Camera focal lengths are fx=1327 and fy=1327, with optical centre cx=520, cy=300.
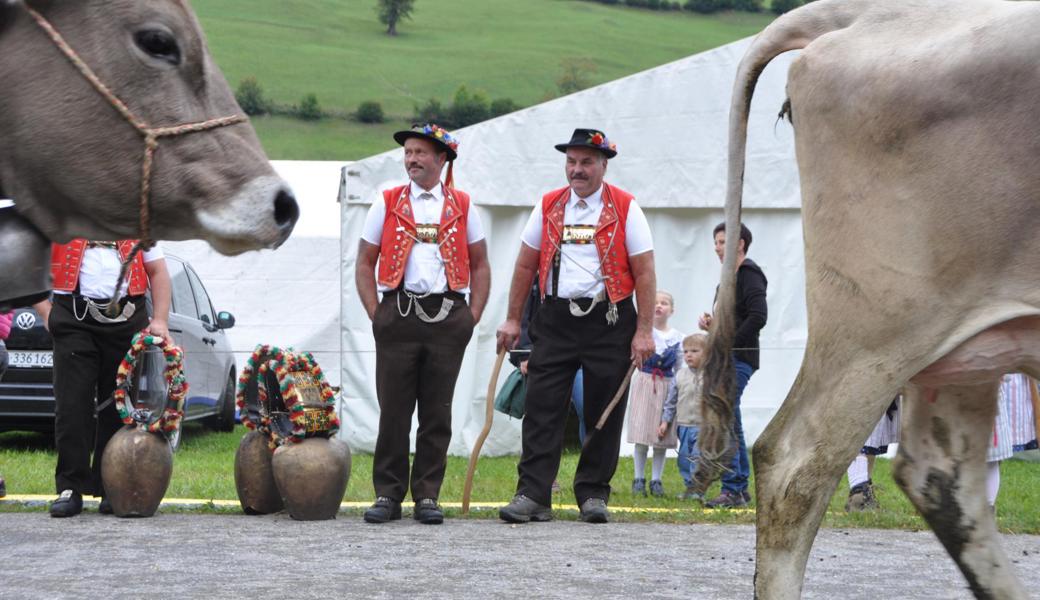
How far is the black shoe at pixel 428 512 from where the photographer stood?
7.64 meters

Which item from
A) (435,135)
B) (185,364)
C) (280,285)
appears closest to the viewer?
(435,135)

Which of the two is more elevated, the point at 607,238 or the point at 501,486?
the point at 607,238

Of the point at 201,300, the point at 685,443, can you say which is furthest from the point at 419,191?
the point at 201,300

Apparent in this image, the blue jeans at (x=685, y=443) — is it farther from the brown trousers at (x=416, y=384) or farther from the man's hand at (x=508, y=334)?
the brown trousers at (x=416, y=384)

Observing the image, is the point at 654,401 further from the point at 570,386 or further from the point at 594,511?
the point at 594,511

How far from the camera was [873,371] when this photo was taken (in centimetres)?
410

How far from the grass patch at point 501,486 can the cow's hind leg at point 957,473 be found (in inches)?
122

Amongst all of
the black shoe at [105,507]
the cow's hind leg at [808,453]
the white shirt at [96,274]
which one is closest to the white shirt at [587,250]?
the white shirt at [96,274]

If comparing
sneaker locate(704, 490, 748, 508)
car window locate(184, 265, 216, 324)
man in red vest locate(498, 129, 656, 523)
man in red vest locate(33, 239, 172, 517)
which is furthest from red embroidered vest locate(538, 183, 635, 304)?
car window locate(184, 265, 216, 324)

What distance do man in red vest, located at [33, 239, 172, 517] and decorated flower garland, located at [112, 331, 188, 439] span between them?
139 mm

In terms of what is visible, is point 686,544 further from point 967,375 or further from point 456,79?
point 456,79

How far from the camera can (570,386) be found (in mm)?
8000

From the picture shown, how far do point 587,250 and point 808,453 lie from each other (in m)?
3.76

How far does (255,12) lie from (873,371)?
218 ft
